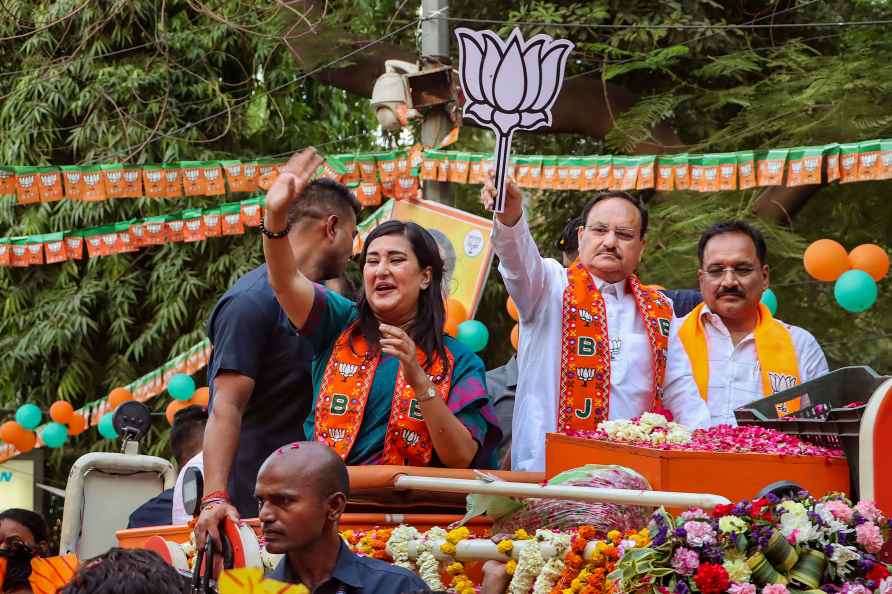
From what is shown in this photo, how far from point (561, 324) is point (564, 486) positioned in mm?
1383

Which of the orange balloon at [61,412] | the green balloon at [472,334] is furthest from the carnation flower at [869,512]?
the orange balloon at [61,412]

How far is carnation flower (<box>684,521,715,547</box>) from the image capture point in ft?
9.65

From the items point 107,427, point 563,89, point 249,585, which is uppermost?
point 563,89

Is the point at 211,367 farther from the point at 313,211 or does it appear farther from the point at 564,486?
the point at 564,486

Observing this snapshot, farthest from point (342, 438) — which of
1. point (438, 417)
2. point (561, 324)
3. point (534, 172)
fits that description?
point (534, 172)

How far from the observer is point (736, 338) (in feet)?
16.9

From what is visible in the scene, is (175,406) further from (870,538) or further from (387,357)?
(870,538)

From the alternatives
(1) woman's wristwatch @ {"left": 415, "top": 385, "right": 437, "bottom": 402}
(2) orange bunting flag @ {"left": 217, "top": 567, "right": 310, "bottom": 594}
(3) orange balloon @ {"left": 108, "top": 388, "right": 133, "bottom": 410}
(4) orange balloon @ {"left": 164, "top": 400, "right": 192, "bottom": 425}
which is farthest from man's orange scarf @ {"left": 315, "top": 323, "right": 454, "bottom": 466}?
(3) orange balloon @ {"left": 108, "top": 388, "right": 133, "bottom": 410}

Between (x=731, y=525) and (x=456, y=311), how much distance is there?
6.63m

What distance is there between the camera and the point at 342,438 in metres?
4.12

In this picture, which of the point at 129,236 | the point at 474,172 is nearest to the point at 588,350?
the point at 474,172

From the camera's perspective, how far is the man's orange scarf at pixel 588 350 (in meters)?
4.71

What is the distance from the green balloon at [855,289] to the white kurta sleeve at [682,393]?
3.52 metres

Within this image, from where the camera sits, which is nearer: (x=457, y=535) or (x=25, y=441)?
(x=457, y=535)
